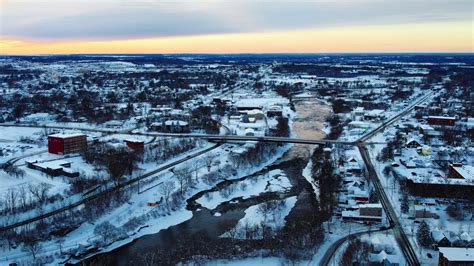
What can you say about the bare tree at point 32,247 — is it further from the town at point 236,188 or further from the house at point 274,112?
the house at point 274,112

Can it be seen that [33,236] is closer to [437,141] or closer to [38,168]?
[38,168]

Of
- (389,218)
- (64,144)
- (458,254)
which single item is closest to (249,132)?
(64,144)

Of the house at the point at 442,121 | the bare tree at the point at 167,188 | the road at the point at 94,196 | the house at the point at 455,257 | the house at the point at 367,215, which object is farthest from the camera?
the house at the point at 442,121

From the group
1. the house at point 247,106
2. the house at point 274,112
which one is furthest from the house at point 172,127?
the house at point 247,106

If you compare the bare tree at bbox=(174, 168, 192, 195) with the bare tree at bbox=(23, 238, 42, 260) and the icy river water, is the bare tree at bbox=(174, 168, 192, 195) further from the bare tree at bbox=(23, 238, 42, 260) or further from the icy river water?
the bare tree at bbox=(23, 238, 42, 260)

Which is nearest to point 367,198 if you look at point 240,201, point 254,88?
point 240,201

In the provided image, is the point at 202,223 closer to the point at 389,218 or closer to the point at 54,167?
the point at 389,218
